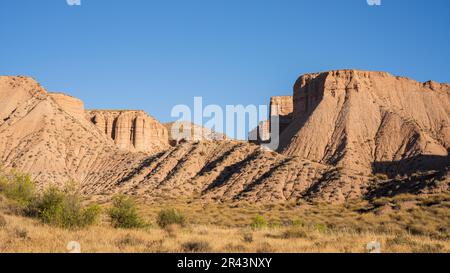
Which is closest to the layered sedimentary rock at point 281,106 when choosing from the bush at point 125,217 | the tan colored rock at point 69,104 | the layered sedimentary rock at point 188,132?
the layered sedimentary rock at point 188,132

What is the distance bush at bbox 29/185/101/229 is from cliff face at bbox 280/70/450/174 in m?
55.0

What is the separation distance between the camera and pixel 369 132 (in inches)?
3105

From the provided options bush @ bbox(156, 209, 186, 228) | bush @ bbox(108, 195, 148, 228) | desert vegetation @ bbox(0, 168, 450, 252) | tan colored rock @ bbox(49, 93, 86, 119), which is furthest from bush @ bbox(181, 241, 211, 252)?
tan colored rock @ bbox(49, 93, 86, 119)

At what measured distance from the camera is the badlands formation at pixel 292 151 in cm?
5475

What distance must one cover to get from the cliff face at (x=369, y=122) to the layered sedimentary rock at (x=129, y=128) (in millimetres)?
37507

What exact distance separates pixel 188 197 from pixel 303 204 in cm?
1627

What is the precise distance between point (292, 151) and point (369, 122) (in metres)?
13.6

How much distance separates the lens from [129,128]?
4540 inches

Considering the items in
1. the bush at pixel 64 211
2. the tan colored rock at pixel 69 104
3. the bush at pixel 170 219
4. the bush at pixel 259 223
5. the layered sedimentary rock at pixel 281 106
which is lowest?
the bush at pixel 259 223

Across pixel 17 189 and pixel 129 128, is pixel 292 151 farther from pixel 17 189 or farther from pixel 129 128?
pixel 17 189

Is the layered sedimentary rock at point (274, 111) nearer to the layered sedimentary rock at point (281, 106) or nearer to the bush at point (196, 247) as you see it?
the layered sedimentary rock at point (281, 106)

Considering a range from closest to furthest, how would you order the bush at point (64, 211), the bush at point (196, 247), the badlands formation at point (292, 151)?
the bush at point (196, 247) → the bush at point (64, 211) → the badlands formation at point (292, 151)

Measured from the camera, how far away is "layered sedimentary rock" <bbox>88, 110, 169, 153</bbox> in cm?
11375

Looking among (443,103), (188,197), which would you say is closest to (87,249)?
(188,197)
